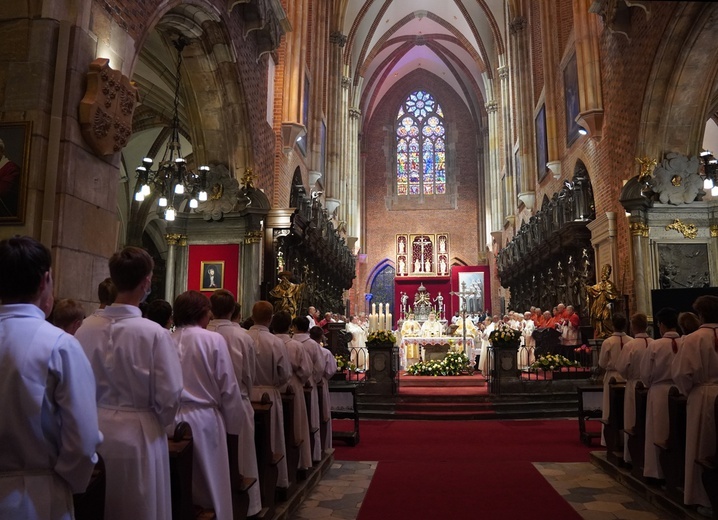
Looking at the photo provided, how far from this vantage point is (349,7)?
2780 cm

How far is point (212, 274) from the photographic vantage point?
1316cm

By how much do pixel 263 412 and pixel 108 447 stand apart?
6.39 ft

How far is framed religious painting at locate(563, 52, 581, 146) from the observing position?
618 inches

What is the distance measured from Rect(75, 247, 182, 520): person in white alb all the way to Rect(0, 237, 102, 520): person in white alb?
67 cm

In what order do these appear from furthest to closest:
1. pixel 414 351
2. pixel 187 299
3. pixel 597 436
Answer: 1. pixel 414 351
2. pixel 597 436
3. pixel 187 299

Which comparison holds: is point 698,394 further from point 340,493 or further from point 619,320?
point 340,493

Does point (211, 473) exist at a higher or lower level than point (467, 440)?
higher

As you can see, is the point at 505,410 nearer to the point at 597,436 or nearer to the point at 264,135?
the point at 597,436

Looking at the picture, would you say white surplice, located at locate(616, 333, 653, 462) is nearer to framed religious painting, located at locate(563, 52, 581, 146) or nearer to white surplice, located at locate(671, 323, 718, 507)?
white surplice, located at locate(671, 323, 718, 507)

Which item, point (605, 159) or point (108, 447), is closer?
point (108, 447)

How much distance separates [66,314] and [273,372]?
7.08 ft

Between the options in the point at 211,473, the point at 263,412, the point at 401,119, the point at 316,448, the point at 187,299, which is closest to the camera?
the point at 211,473

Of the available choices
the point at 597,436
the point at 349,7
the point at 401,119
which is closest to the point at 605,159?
the point at 597,436

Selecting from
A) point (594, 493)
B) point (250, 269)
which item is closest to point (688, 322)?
point (594, 493)
